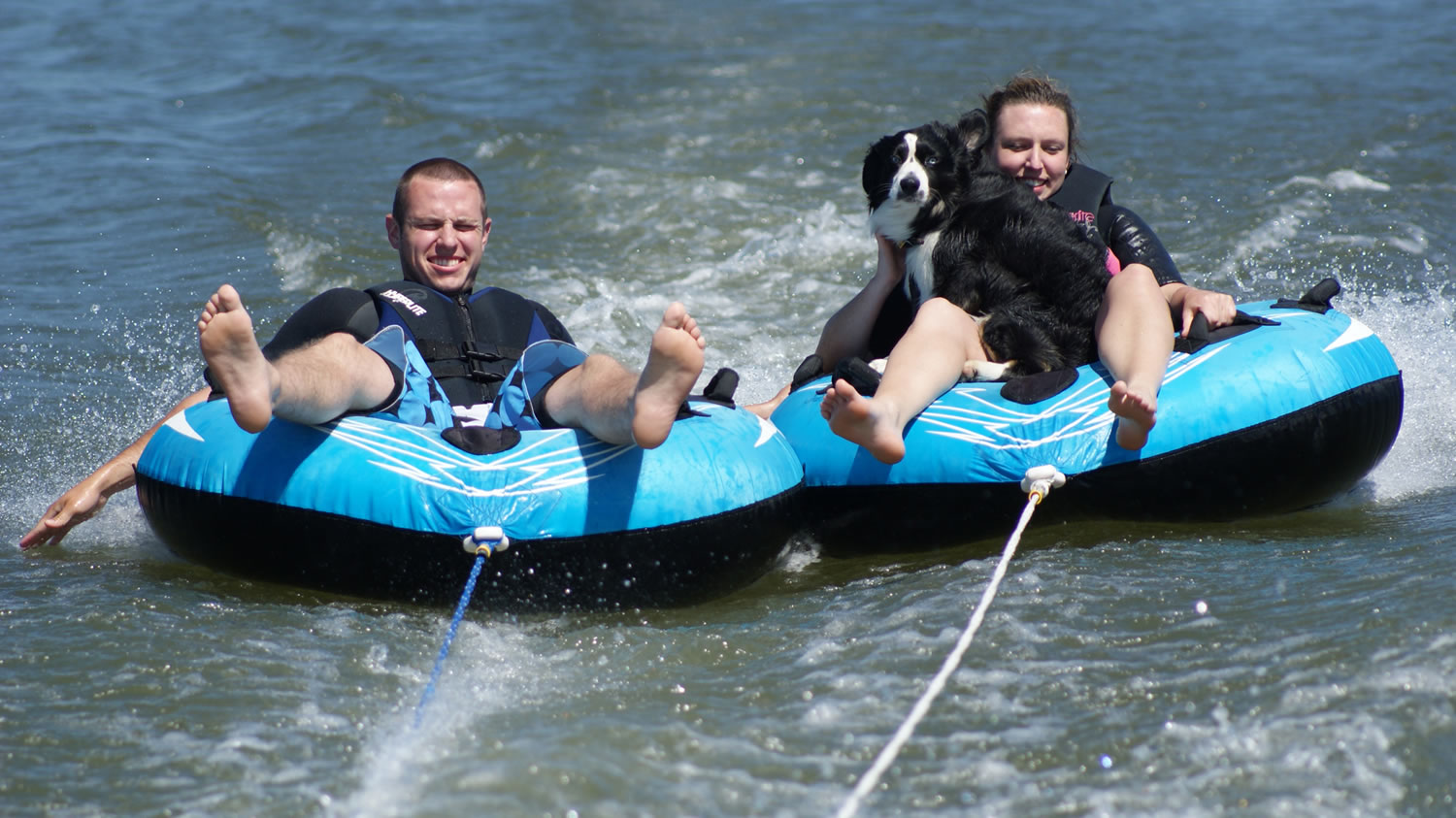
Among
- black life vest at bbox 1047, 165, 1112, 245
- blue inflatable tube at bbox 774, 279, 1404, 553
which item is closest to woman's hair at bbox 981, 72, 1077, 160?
black life vest at bbox 1047, 165, 1112, 245

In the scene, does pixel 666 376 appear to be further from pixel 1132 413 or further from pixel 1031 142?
pixel 1031 142

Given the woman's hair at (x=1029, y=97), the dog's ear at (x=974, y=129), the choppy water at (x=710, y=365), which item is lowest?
the choppy water at (x=710, y=365)

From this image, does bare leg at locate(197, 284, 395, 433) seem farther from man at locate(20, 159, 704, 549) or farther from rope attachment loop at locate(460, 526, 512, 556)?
rope attachment loop at locate(460, 526, 512, 556)

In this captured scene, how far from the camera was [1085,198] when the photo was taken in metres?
4.96

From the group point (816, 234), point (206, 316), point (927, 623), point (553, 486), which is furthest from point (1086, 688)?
point (816, 234)

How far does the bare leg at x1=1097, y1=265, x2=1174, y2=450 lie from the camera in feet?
12.5

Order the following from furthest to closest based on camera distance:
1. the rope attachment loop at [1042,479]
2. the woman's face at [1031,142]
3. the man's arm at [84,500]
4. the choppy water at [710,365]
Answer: the woman's face at [1031,142] < the man's arm at [84,500] < the rope attachment loop at [1042,479] < the choppy water at [710,365]

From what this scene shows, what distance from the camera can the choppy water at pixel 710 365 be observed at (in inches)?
112

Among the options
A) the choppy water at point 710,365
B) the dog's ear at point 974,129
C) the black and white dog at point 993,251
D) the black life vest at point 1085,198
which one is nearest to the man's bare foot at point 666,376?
the choppy water at point 710,365

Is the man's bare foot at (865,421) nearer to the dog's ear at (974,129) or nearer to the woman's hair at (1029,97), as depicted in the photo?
the dog's ear at (974,129)

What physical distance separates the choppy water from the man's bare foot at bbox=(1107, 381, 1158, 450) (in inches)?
14.1

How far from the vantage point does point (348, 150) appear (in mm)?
10219

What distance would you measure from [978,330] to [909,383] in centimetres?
47

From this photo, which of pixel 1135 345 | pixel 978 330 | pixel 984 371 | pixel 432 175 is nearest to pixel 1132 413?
pixel 1135 345
